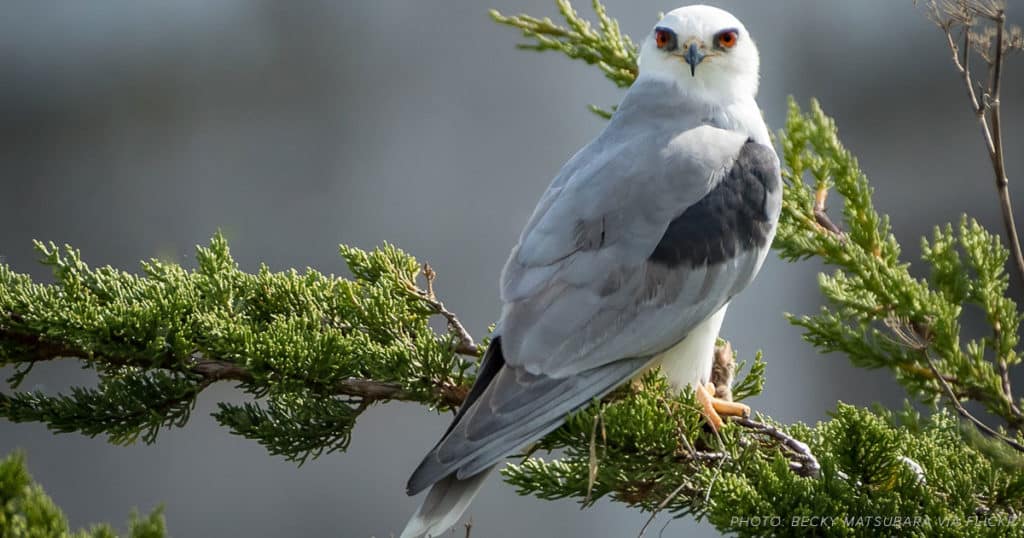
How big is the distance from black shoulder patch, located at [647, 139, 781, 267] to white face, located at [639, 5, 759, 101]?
42 cm

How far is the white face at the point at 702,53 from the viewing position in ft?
10.2

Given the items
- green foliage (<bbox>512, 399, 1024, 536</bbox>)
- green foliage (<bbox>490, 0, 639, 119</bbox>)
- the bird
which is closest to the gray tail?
the bird

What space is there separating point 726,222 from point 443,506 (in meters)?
1.02

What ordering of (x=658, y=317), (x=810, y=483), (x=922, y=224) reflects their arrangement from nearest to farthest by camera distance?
(x=810, y=483)
(x=658, y=317)
(x=922, y=224)

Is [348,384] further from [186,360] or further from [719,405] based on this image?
[719,405]

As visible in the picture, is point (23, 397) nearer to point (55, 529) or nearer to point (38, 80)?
point (55, 529)

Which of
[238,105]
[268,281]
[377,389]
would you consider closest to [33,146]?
[238,105]

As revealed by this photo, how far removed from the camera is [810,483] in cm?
184

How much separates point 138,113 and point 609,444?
617 cm

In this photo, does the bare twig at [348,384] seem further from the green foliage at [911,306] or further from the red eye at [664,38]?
the red eye at [664,38]

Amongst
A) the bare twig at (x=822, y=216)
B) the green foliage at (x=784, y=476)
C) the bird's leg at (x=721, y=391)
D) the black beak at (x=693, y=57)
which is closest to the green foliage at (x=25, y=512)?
the green foliage at (x=784, y=476)

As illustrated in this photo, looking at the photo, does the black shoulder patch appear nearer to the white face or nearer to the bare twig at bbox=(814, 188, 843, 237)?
the bare twig at bbox=(814, 188, 843, 237)

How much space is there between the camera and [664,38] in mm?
3121

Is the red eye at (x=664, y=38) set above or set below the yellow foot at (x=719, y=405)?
above
